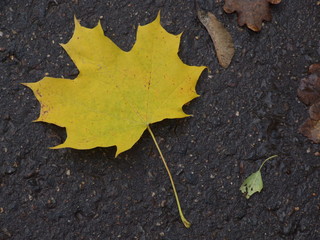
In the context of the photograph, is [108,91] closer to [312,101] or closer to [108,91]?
[108,91]

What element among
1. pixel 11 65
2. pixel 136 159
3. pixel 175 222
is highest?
pixel 11 65

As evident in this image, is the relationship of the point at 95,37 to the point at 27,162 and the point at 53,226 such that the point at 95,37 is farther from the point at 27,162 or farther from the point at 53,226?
the point at 53,226

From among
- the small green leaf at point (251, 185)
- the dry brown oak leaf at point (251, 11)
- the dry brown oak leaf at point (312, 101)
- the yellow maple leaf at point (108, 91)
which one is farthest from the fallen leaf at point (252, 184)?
the dry brown oak leaf at point (251, 11)

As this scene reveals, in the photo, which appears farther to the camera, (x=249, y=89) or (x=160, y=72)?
(x=249, y=89)

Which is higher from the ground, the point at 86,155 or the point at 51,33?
the point at 51,33

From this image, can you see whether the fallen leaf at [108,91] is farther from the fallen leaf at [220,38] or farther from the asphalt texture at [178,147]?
the fallen leaf at [220,38]

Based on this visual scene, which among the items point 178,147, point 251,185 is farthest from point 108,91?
point 251,185

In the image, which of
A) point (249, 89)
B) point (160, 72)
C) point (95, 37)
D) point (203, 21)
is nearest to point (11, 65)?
point (95, 37)
